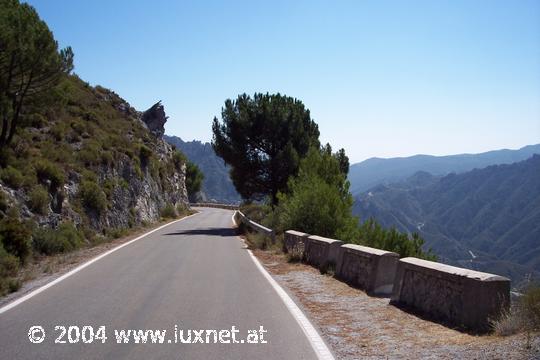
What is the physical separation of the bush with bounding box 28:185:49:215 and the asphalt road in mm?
4874

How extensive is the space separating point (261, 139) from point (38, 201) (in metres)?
21.9

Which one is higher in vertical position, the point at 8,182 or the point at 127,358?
the point at 8,182

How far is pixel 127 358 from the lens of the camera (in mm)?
6191

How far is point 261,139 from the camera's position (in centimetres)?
3934

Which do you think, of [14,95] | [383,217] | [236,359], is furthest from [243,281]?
[383,217]

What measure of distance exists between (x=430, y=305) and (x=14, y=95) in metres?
19.1

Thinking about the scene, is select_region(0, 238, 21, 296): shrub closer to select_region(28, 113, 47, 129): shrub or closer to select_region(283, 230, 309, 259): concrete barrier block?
select_region(283, 230, 309, 259): concrete barrier block

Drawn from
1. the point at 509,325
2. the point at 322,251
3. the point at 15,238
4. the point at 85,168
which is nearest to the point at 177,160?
the point at 85,168

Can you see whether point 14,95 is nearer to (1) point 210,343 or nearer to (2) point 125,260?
(2) point 125,260

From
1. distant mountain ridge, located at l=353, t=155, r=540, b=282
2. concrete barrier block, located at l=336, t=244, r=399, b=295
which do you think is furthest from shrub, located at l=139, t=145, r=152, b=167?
distant mountain ridge, located at l=353, t=155, r=540, b=282

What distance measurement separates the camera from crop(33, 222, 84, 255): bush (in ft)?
55.6

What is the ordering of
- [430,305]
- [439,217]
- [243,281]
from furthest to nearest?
[439,217] → [243,281] → [430,305]

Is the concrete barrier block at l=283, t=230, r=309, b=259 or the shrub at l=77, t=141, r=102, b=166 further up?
the shrub at l=77, t=141, r=102, b=166

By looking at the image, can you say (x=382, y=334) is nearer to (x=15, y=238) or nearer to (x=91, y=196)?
(x=15, y=238)
